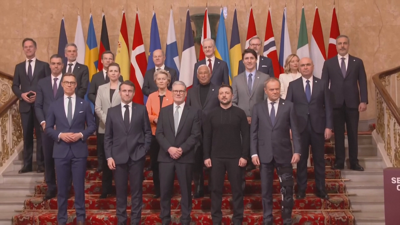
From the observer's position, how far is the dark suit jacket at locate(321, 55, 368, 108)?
6.13 m

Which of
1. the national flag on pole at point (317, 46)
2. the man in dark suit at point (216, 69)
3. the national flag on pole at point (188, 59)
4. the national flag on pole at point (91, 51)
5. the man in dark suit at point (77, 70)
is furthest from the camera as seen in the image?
the national flag on pole at point (91, 51)

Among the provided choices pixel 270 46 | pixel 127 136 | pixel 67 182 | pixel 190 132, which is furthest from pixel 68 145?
pixel 270 46

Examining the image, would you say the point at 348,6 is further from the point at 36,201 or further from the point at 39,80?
the point at 36,201

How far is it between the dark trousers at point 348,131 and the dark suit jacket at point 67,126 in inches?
108

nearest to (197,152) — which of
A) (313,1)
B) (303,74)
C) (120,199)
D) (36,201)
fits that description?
(120,199)

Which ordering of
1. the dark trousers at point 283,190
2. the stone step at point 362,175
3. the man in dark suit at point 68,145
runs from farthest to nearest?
the stone step at point 362,175, the man in dark suit at point 68,145, the dark trousers at point 283,190

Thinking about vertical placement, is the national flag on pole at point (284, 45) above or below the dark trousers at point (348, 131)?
above

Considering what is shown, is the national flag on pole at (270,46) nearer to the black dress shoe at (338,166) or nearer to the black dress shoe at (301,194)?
the black dress shoe at (338,166)

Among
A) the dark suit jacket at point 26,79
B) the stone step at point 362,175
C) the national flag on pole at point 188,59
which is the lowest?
the stone step at point 362,175

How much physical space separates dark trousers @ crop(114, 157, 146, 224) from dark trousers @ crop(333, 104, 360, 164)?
2321 millimetres

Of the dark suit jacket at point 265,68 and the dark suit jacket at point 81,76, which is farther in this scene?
the dark suit jacket at point 81,76

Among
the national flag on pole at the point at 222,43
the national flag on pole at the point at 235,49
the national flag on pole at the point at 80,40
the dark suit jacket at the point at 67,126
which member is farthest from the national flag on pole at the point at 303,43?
the dark suit jacket at the point at 67,126

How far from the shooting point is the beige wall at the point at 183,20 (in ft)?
27.9

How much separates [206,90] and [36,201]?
2191 millimetres
